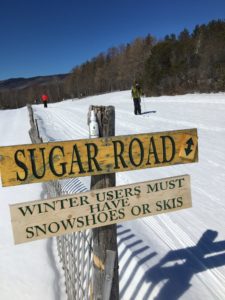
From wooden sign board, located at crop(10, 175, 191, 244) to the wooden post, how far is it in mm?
130

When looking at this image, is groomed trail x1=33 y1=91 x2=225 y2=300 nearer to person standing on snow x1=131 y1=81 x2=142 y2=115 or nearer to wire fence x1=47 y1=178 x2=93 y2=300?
wire fence x1=47 y1=178 x2=93 y2=300

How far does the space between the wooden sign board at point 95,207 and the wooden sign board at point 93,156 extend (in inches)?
6.3

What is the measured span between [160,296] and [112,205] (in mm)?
1656

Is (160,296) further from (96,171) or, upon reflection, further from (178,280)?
(96,171)

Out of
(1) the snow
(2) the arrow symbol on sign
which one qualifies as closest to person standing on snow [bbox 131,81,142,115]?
(1) the snow

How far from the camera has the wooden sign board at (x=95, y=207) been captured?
2412 millimetres

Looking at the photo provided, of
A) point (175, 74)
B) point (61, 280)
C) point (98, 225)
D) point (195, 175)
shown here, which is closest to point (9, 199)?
point (61, 280)

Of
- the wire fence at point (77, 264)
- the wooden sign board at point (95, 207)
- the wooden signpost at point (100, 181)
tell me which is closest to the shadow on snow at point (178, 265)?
the wire fence at point (77, 264)

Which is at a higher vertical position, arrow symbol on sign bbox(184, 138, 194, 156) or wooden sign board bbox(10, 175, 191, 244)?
arrow symbol on sign bbox(184, 138, 194, 156)

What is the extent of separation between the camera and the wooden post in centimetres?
261

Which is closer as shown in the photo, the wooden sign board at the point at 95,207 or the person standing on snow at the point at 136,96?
the wooden sign board at the point at 95,207

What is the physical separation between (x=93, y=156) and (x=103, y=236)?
68cm

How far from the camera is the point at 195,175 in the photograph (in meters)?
7.47

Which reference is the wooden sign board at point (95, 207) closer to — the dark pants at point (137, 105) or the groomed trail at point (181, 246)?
the groomed trail at point (181, 246)
